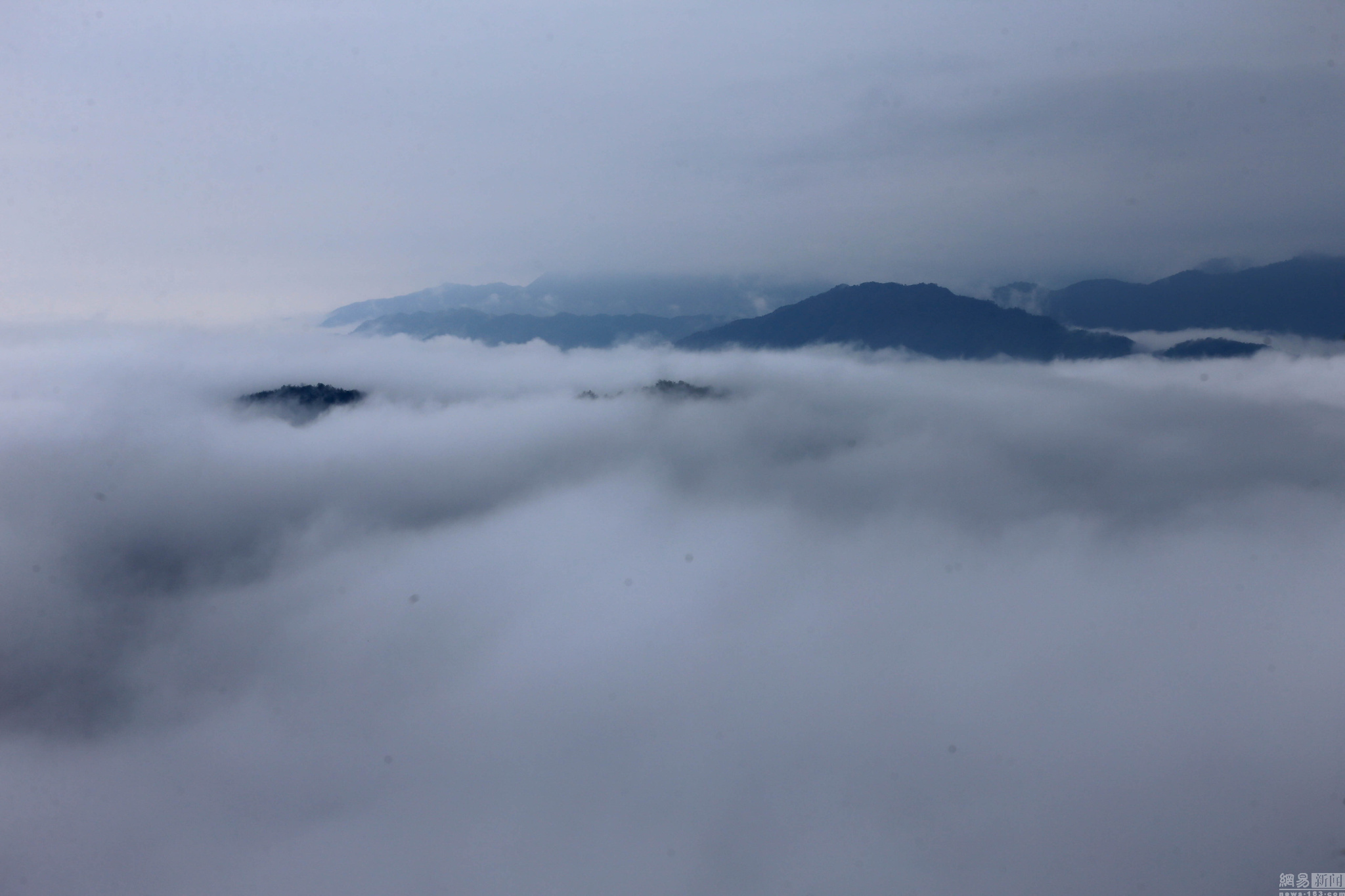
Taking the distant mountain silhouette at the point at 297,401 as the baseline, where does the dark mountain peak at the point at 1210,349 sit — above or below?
below

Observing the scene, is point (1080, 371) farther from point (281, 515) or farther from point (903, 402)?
point (281, 515)

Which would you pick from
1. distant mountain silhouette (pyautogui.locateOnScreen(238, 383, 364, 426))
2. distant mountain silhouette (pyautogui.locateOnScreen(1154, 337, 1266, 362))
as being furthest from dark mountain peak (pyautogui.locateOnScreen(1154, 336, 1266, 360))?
distant mountain silhouette (pyautogui.locateOnScreen(238, 383, 364, 426))

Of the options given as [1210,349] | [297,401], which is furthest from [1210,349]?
[297,401]

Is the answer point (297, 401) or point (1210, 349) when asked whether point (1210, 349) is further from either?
point (297, 401)

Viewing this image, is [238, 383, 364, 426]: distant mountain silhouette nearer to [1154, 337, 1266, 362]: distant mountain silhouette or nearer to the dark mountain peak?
[1154, 337, 1266, 362]: distant mountain silhouette

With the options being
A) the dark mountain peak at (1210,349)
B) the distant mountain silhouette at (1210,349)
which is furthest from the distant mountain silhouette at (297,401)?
the dark mountain peak at (1210,349)

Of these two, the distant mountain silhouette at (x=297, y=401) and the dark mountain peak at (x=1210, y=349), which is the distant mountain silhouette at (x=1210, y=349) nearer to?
the dark mountain peak at (x=1210, y=349)

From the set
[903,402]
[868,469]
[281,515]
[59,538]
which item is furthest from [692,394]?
[59,538]
